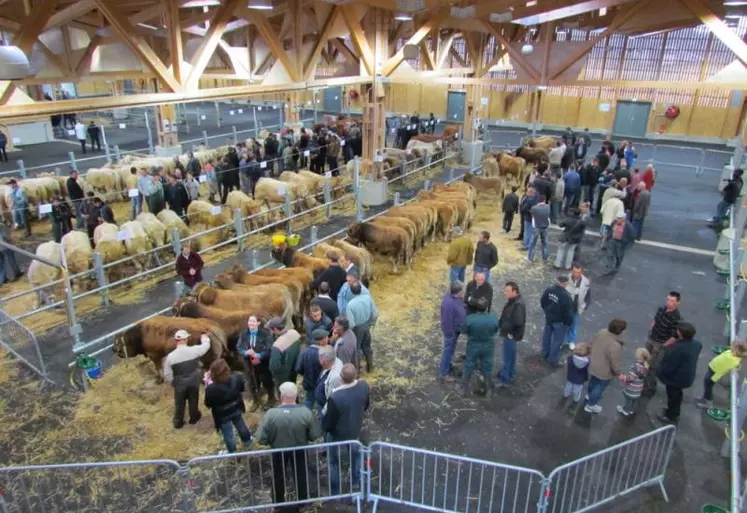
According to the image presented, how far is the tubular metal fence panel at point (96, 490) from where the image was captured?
578cm

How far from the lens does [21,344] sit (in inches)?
341

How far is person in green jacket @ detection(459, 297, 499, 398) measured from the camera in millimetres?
7164

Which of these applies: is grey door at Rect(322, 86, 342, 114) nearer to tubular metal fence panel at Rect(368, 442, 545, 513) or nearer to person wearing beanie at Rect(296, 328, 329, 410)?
person wearing beanie at Rect(296, 328, 329, 410)

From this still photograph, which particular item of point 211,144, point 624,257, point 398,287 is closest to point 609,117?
point 624,257

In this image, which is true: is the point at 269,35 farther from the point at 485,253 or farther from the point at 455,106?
the point at 455,106

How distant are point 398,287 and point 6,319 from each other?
7005 mm

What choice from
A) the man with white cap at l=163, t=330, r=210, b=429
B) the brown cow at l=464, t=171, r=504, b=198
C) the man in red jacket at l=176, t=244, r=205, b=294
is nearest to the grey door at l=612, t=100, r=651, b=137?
the brown cow at l=464, t=171, r=504, b=198

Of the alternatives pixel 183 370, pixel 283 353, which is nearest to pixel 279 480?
pixel 283 353

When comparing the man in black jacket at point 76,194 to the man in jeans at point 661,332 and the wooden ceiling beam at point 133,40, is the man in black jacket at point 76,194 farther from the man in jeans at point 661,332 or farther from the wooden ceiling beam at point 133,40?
the man in jeans at point 661,332

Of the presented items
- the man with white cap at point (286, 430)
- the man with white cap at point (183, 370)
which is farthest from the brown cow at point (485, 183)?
the man with white cap at point (286, 430)

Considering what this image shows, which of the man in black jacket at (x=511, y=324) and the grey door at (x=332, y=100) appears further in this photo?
the grey door at (x=332, y=100)

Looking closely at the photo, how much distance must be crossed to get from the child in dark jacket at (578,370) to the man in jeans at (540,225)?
5046 millimetres

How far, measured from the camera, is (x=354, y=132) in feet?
70.5

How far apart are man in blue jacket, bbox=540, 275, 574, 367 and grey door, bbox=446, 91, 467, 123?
26.3 m
